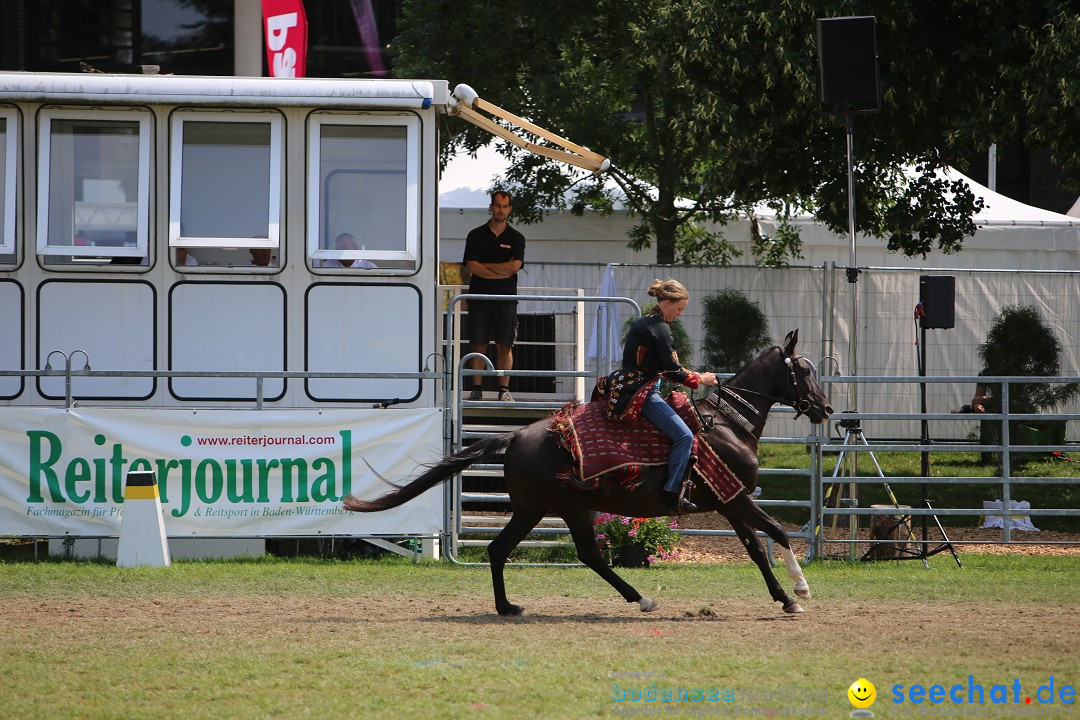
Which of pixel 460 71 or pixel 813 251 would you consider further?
pixel 813 251

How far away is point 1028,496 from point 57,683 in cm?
1373

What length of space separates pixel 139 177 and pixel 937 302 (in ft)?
25.5

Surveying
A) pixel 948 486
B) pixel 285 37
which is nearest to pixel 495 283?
pixel 285 37

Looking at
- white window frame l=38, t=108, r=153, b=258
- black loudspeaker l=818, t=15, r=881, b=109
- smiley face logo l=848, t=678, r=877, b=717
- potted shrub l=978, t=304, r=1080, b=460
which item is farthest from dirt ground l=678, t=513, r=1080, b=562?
smiley face logo l=848, t=678, r=877, b=717

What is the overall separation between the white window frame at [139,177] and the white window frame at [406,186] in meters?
1.50

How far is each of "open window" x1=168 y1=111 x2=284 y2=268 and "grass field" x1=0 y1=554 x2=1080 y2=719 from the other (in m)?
2.89

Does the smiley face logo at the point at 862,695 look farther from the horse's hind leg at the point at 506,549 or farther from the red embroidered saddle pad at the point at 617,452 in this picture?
the horse's hind leg at the point at 506,549

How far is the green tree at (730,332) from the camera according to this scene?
17.6 m

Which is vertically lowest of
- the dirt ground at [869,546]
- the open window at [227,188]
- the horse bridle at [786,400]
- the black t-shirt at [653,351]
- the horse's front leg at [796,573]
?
the dirt ground at [869,546]

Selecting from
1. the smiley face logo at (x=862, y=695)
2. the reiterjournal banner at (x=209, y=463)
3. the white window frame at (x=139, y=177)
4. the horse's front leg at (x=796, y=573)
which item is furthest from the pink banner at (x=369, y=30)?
the smiley face logo at (x=862, y=695)

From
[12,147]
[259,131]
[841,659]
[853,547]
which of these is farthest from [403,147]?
[841,659]

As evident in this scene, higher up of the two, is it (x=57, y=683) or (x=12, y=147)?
(x=12, y=147)

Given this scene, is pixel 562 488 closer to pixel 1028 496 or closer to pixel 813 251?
pixel 1028 496

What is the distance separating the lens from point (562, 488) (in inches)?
340
